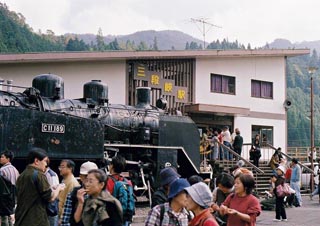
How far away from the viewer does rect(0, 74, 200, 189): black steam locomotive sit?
11.5 metres

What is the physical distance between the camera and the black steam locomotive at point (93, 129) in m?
11.5

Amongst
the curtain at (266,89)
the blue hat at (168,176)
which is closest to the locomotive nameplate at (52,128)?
the blue hat at (168,176)

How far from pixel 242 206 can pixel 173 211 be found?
1315mm

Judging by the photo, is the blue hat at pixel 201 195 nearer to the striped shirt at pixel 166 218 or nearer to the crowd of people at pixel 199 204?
the crowd of people at pixel 199 204

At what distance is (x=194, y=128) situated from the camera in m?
17.3

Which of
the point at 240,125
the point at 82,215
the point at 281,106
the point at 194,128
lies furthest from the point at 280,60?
the point at 82,215

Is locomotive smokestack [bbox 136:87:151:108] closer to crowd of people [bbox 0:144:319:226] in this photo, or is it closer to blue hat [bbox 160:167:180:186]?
crowd of people [bbox 0:144:319:226]

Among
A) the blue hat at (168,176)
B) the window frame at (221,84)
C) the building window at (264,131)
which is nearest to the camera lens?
the blue hat at (168,176)

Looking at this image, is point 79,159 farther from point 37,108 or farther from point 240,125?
point 240,125

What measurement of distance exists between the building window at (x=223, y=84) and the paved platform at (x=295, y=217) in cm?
807

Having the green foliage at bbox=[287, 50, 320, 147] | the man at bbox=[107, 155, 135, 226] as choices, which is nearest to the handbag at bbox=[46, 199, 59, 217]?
the man at bbox=[107, 155, 135, 226]

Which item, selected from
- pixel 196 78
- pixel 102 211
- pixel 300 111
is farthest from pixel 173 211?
pixel 300 111

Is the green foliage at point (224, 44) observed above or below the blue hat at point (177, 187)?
above

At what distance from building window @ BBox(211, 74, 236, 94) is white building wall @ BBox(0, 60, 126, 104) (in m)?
5.44
